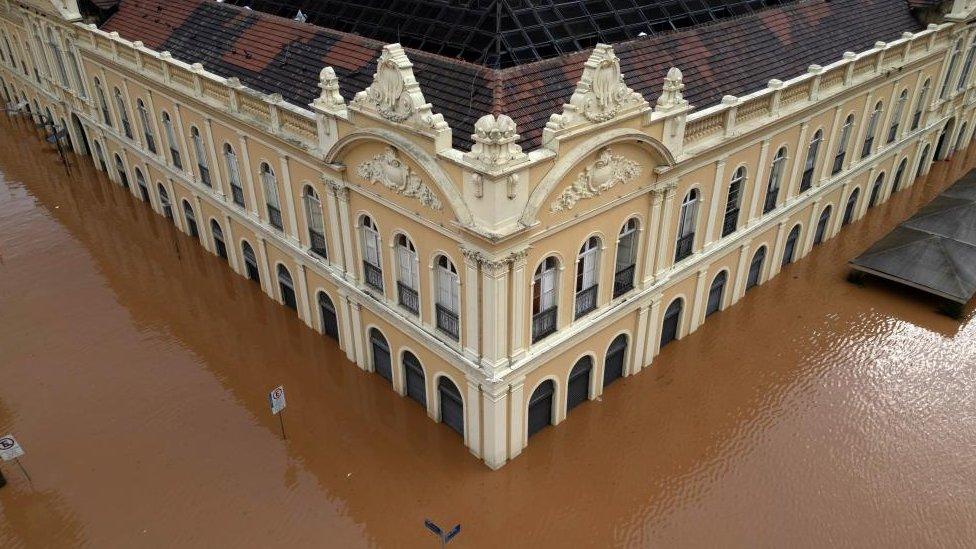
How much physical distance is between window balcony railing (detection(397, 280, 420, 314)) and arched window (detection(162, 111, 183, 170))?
14421 mm

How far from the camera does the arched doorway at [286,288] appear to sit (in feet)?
82.3

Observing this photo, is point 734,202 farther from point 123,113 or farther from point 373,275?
point 123,113

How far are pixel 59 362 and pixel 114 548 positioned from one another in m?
9.23

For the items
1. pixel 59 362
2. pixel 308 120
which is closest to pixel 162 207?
pixel 59 362

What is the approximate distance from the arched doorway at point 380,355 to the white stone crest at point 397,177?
5895 mm

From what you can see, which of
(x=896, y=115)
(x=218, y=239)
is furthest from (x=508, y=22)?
(x=896, y=115)

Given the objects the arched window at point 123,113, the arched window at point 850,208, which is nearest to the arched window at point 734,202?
the arched window at point 850,208

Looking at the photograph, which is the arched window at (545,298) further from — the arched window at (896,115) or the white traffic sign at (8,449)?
the arched window at (896,115)

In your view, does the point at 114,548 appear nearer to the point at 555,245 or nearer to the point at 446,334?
the point at 446,334

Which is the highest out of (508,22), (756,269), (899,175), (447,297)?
(508,22)

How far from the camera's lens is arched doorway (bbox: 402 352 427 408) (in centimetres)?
2033

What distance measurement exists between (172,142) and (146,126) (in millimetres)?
2533

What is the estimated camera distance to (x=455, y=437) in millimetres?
19922

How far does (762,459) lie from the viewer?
19188mm
